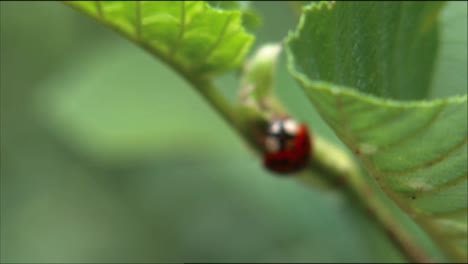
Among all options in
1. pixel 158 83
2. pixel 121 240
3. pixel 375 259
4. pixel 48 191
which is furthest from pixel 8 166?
pixel 375 259

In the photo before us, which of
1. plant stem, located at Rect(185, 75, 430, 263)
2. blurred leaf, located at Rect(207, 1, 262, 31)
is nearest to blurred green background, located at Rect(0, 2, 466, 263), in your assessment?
plant stem, located at Rect(185, 75, 430, 263)

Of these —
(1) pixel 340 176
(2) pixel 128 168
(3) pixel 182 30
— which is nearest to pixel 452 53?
(1) pixel 340 176

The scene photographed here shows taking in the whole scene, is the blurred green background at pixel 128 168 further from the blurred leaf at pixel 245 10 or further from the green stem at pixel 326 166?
the blurred leaf at pixel 245 10

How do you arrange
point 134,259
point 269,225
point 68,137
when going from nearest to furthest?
point 269,225 < point 68,137 < point 134,259

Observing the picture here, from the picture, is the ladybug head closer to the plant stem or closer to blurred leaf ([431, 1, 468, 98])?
the plant stem

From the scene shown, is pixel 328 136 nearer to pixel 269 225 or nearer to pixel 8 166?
pixel 269 225

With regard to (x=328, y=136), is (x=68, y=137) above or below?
above
